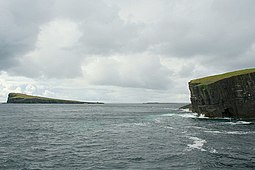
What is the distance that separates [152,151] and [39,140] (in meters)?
22.1

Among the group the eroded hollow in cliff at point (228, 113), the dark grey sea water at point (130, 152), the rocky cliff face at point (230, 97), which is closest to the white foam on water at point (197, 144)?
the dark grey sea water at point (130, 152)

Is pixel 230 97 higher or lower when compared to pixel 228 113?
higher

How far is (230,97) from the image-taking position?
91.9 meters

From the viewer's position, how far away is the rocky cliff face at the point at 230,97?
87438 mm

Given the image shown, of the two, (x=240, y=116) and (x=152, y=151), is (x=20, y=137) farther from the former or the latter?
(x=240, y=116)

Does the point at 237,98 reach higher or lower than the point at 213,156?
higher

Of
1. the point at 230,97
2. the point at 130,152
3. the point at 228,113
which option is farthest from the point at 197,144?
the point at 228,113

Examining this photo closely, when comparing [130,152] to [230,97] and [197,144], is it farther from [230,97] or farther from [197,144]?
[230,97]

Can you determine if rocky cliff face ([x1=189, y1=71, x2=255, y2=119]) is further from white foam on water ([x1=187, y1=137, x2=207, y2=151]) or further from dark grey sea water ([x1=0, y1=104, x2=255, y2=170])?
white foam on water ([x1=187, y1=137, x2=207, y2=151])

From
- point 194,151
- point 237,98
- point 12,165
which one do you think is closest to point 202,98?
point 237,98

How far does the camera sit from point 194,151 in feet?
133

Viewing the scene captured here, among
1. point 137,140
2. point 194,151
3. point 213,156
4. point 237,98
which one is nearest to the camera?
point 213,156

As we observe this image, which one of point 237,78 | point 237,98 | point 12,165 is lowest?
point 12,165

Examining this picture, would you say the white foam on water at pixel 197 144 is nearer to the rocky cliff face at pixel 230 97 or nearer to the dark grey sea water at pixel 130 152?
the dark grey sea water at pixel 130 152
